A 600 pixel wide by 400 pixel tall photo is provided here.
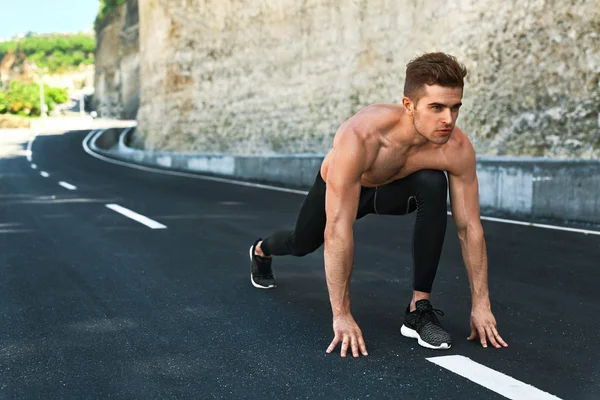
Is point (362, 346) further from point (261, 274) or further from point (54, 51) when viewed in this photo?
point (54, 51)

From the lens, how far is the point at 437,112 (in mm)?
3352

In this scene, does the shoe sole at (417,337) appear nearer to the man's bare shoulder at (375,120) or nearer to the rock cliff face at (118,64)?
the man's bare shoulder at (375,120)

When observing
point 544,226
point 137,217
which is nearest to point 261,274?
point 544,226

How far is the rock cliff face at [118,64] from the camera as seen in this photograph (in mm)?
63938

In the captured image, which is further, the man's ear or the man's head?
the man's ear

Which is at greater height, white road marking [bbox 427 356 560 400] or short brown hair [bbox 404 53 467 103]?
short brown hair [bbox 404 53 467 103]

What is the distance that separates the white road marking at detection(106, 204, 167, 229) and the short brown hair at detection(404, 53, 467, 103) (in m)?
5.94

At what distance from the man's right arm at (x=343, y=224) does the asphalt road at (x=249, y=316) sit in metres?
0.15

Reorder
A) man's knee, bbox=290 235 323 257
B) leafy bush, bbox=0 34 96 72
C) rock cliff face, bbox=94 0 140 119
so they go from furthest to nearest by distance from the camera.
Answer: leafy bush, bbox=0 34 96 72 → rock cliff face, bbox=94 0 140 119 → man's knee, bbox=290 235 323 257

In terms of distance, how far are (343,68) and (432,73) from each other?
17.2 m

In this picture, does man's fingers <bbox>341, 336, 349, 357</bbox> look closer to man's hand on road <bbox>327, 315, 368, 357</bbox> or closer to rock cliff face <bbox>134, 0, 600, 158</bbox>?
man's hand on road <bbox>327, 315, 368, 357</bbox>

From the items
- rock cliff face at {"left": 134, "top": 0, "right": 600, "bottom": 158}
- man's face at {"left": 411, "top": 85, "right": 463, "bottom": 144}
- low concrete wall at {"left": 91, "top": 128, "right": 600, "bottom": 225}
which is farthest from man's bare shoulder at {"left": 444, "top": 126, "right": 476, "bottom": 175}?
rock cliff face at {"left": 134, "top": 0, "right": 600, "bottom": 158}

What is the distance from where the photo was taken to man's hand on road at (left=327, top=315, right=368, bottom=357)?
3540mm

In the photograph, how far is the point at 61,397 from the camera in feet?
10.1
